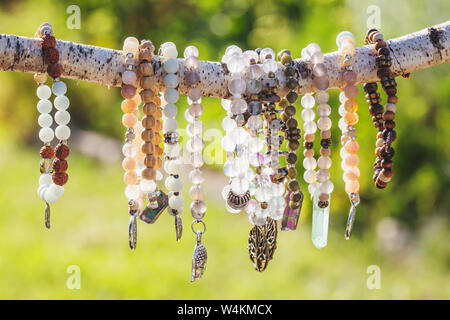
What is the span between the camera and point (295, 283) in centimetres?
346

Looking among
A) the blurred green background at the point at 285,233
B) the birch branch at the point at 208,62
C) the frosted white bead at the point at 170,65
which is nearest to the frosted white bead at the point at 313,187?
the birch branch at the point at 208,62

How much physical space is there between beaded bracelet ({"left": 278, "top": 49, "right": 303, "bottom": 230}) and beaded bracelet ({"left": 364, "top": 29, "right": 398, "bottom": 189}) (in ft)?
0.62

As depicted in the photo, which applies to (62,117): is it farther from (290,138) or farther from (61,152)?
(290,138)

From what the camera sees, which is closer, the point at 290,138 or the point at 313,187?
the point at 290,138

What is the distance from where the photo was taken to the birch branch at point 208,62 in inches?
39.0

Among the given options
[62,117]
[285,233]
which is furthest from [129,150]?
[285,233]

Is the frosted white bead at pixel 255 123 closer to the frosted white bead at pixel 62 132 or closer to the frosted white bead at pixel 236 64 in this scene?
the frosted white bead at pixel 236 64

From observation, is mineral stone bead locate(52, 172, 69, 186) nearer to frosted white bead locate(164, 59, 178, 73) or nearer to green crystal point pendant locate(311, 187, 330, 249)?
frosted white bead locate(164, 59, 178, 73)

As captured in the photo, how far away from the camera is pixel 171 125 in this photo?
1100mm

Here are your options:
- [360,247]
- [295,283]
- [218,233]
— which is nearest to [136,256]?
[218,233]

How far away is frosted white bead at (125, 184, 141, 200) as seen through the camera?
1.11m

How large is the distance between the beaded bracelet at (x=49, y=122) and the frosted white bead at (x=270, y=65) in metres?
0.41

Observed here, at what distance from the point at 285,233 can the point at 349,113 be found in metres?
2.95

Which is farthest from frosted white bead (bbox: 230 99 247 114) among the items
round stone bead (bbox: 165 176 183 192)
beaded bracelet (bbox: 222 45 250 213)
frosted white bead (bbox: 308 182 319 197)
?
frosted white bead (bbox: 308 182 319 197)
